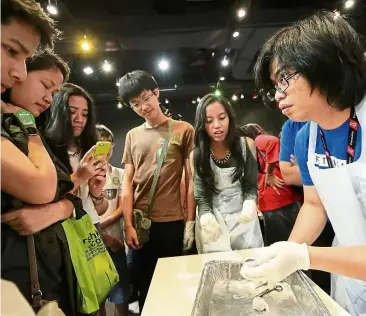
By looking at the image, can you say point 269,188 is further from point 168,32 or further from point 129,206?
point 168,32

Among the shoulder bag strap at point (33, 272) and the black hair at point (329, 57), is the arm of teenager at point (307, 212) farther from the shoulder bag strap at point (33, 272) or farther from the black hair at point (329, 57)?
the shoulder bag strap at point (33, 272)

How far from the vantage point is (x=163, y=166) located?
6.16 ft

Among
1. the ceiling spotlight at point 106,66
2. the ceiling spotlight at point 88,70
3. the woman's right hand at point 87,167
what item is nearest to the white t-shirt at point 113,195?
the woman's right hand at point 87,167

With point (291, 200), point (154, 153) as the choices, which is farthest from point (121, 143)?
point (291, 200)

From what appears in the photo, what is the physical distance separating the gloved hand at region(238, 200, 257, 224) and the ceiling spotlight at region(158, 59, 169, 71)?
3.17 m

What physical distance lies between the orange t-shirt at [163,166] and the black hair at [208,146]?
16 centimetres

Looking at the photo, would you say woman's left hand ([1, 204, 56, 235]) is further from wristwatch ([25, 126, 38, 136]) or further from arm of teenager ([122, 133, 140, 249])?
arm of teenager ([122, 133, 140, 249])

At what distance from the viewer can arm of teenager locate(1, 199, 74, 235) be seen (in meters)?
0.63

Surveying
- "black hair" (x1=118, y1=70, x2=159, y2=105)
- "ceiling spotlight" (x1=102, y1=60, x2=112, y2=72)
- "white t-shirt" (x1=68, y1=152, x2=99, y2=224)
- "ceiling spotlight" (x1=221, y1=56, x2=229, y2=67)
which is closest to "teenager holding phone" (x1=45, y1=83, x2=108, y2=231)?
"white t-shirt" (x1=68, y1=152, x2=99, y2=224)

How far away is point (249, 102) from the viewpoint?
500 centimetres

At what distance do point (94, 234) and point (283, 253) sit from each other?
2.09 ft

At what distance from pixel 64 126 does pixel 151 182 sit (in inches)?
27.3

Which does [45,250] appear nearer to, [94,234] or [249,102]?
[94,234]

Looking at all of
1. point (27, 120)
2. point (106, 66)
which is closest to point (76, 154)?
point (27, 120)
